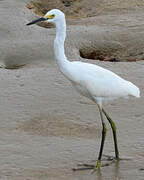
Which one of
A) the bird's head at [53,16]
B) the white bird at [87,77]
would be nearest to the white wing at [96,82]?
the white bird at [87,77]

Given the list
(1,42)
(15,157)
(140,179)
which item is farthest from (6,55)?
(140,179)

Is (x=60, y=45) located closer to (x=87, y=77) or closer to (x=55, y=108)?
(x=87, y=77)

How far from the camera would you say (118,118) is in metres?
6.09

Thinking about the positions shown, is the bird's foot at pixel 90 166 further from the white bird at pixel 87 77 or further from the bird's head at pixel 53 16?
the bird's head at pixel 53 16

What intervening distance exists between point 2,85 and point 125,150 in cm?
259

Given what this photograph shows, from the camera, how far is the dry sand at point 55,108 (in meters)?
4.76

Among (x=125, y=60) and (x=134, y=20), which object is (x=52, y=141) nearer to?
(x=125, y=60)

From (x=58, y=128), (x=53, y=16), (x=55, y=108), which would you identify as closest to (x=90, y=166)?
(x=58, y=128)

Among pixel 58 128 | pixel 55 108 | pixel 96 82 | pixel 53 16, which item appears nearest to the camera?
pixel 53 16

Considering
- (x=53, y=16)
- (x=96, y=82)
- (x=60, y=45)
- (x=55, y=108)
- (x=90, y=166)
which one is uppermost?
(x=53, y=16)

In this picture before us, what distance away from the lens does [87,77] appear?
464 cm

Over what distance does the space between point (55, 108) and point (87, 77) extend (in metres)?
1.82

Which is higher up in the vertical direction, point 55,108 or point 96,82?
point 96,82

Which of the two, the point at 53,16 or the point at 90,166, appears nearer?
the point at 53,16
